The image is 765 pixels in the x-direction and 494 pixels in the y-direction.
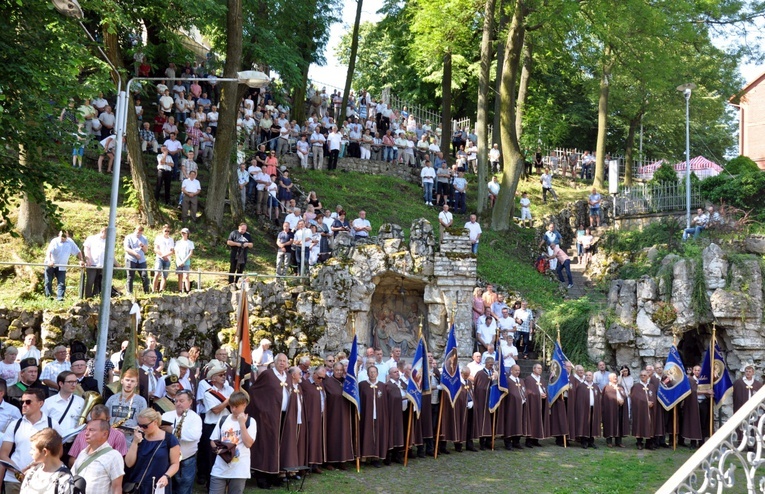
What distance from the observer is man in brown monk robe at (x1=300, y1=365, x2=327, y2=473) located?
1235cm

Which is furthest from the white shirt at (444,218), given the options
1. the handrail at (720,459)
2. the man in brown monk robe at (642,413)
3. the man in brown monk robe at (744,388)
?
the handrail at (720,459)

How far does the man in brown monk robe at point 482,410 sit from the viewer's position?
15.1 m

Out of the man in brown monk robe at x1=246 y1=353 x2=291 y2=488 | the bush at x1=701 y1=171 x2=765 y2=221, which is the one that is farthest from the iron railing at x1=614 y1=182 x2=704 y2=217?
the man in brown monk robe at x1=246 y1=353 x2=291 y2=488

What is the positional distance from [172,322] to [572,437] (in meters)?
7.71

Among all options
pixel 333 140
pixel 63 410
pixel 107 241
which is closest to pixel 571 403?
pixel 107 241

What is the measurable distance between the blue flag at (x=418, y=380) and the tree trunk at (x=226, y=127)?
27.1ft

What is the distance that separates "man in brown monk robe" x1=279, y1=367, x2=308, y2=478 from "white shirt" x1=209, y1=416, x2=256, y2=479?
6.92 feet

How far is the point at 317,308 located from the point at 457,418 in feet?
13.4

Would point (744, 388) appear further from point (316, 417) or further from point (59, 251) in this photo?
point (59, 251)

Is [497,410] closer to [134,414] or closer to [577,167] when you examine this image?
[134,414]

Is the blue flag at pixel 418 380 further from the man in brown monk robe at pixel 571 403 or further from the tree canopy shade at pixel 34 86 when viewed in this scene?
the tree canopy shade at pixel 34 86

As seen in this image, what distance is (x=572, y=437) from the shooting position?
52.9 ft

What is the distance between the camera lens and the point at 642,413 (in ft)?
53.2

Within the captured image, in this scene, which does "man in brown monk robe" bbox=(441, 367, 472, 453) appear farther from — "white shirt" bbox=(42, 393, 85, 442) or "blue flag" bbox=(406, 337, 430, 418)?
"white shirt" bbox=(42, 393, 85, 442)
